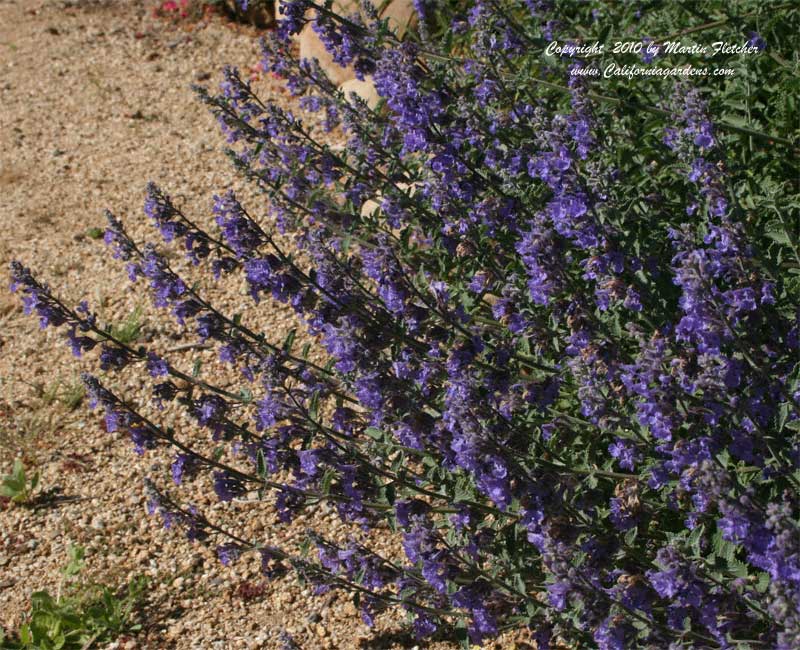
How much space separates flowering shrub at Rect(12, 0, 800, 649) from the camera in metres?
2.83

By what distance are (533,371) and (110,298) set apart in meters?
3.25

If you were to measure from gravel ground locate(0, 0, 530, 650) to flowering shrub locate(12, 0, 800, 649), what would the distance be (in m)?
0.45

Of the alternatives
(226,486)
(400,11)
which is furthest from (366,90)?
(226,486)

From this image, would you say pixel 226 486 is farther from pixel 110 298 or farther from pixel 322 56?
pixel 322 56

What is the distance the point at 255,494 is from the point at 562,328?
1856 mm

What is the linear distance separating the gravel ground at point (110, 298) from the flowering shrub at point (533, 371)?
45 cm

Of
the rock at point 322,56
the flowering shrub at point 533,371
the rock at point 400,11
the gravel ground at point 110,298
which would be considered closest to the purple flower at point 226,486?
the flowering shrub at point 533,371

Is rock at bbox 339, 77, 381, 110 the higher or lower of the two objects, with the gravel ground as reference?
higher

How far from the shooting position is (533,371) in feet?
13.0

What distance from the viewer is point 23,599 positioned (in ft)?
14.1

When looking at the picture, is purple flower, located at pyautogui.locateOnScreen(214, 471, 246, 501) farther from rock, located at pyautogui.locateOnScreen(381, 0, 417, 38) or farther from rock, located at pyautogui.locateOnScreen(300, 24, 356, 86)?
rock, located at pyautogui.locateOnScreen(300, 24, 356, 86)

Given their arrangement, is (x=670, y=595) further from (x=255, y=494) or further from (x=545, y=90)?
(x=545, y=90)

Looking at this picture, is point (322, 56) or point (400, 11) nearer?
point (400, 11)

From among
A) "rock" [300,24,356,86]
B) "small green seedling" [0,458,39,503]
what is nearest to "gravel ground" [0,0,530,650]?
"small green seedling" [0,458,39,503]
